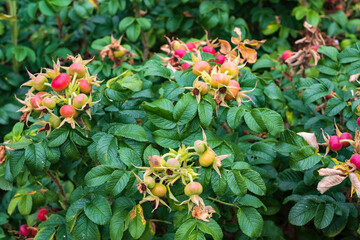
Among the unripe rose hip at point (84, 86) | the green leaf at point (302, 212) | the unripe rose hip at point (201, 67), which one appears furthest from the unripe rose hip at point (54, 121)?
the green leaf at point (302, 212)

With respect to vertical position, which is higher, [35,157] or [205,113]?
[205,113]

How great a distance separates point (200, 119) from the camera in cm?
123

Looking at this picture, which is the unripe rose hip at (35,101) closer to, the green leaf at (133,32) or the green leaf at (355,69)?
the green leaf at (133,32)

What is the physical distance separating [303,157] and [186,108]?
393 millimetres

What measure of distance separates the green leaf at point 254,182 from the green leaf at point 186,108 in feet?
0.78

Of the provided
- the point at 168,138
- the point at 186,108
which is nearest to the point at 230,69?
the point at 186,108

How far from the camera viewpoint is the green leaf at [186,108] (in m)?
1.25

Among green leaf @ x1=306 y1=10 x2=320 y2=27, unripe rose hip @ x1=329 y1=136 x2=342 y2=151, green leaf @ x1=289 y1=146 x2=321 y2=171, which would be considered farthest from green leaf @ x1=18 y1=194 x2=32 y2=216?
green leaf @ x1=306 y1=10 x2=320 y2=27

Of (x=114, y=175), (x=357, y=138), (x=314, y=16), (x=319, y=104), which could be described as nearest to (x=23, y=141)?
(x=114, y=175)

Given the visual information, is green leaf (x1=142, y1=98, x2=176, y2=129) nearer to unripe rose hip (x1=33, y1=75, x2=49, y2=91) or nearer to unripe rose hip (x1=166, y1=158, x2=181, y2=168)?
unripe rose hip (x1=166, y1=158, x2=181, y2=168)

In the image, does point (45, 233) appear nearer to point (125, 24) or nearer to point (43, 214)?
point (43, 214)

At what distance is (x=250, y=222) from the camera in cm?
130

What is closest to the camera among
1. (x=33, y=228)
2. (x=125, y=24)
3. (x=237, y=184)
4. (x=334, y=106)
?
(x=237, y=184)

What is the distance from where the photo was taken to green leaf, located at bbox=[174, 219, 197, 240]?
1.19 m
